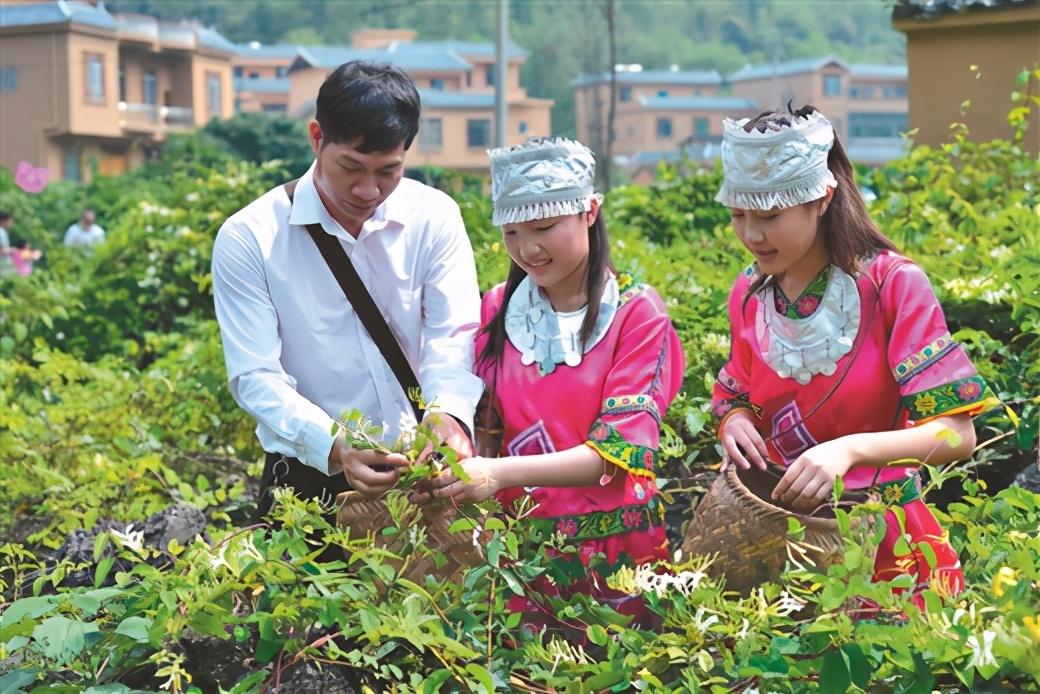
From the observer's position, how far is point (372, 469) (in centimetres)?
275

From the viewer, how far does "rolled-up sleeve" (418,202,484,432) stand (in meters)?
2.98

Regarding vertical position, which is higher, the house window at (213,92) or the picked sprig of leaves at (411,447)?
the house window at (213,92)

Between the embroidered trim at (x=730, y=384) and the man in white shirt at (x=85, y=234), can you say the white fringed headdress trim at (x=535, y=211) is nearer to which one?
the embroidered trim at (x=730, y=384)

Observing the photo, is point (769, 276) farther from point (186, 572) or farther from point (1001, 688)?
point (186, 572)

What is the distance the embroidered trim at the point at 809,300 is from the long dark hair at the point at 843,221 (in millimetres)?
37

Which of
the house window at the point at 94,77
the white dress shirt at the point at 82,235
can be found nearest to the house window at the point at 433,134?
the house window at the point at 94,77

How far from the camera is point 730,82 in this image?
222ft

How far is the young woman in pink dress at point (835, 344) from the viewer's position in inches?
104

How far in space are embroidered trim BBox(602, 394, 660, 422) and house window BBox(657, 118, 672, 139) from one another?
6469 centimetres

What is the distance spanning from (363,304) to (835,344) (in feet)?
3.42

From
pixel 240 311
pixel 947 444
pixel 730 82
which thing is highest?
pixel 730 82

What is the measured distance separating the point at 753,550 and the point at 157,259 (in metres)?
5.64

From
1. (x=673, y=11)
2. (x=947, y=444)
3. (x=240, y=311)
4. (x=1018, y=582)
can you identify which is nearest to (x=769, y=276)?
(x=947, y=444)

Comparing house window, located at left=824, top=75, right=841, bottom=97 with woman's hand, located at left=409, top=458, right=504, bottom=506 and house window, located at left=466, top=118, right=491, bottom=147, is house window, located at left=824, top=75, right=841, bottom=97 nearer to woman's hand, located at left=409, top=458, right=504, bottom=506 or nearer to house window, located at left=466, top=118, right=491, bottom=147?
house window, located at left=466, top=118, right=491, bottom=147
